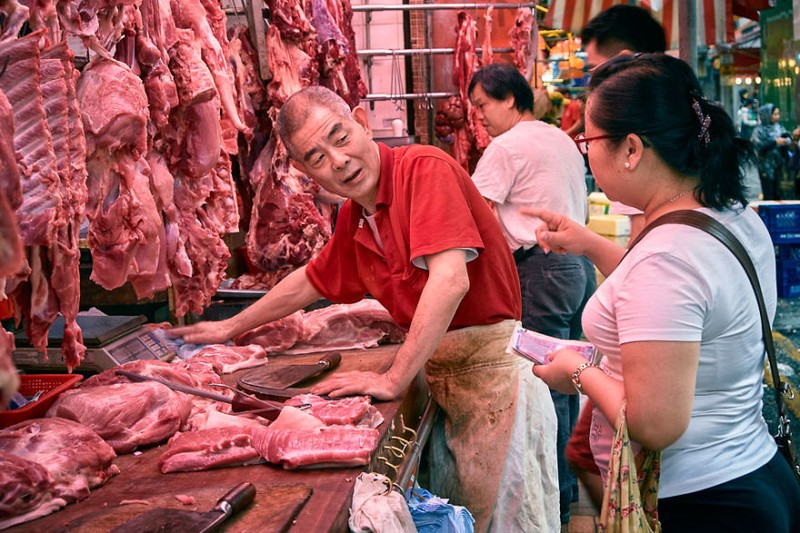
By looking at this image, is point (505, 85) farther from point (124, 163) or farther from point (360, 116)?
point (124, 163)

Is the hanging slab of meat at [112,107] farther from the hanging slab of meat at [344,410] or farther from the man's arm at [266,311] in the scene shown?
the man's arm at [266,311]

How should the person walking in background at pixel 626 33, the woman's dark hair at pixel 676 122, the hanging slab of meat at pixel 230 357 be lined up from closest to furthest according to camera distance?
1. the woman's dark hair at pixel 676 122
2. the hanging slab of meat at pixel 230 357
3. the person walking in background at pixel 626 33

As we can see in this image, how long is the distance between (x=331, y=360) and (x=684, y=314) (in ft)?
6.64

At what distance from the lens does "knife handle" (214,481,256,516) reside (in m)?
2.30

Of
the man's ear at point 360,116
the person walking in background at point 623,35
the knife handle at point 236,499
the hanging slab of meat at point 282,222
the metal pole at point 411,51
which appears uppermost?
the metal pole at point 411,51

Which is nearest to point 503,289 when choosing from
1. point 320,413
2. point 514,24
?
point 320,413

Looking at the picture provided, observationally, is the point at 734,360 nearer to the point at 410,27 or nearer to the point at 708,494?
the point at 708,494

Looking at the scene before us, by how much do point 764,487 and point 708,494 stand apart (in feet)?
0.51

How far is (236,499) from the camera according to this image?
7.68ft

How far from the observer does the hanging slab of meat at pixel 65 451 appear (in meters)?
2.51

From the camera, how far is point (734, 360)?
2.29 m

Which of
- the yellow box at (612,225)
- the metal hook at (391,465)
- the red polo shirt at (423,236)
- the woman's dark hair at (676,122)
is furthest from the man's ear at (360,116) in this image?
the yellow box at (612,225)

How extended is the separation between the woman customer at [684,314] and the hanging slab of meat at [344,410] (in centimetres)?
94

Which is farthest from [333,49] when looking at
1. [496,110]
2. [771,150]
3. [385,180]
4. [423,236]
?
[771,150]
